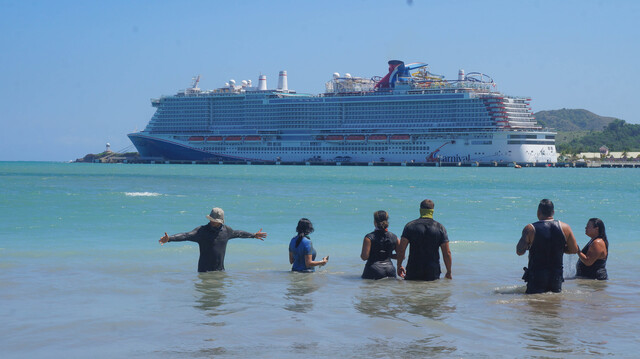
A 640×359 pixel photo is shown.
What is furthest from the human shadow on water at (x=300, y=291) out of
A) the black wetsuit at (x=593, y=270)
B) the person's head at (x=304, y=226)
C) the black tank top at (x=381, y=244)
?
the black wetsuit at (x=593, y=270)

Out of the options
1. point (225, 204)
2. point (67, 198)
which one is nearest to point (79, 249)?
point (225, 204)

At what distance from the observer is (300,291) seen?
9.90 meters

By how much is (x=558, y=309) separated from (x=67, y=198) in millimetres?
31491

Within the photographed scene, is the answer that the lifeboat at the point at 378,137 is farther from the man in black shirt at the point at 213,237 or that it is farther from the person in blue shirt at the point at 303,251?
the man in black shirt at the point at 213,237

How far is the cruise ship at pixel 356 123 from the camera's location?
11675 cm

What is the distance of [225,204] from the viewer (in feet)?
110

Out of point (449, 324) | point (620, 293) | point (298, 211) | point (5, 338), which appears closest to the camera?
→ point (5, 338)

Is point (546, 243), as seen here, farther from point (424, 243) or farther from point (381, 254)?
point (381, 254)

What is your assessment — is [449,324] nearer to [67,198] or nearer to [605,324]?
[605,324]

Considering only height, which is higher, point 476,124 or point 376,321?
point 476,124

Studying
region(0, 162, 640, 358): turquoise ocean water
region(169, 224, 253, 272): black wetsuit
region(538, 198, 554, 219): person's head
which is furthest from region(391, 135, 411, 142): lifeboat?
region(538, 198, 554, 219): person's head

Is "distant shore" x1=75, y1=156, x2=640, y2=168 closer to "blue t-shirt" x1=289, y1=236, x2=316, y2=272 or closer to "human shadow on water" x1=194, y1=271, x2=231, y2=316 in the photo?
"blue t-shirt" x1=289, y1=236, x2=316, y2=272

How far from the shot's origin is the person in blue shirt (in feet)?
33.2

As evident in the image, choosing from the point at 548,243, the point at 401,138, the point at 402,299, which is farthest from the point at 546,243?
the point at 401,138
